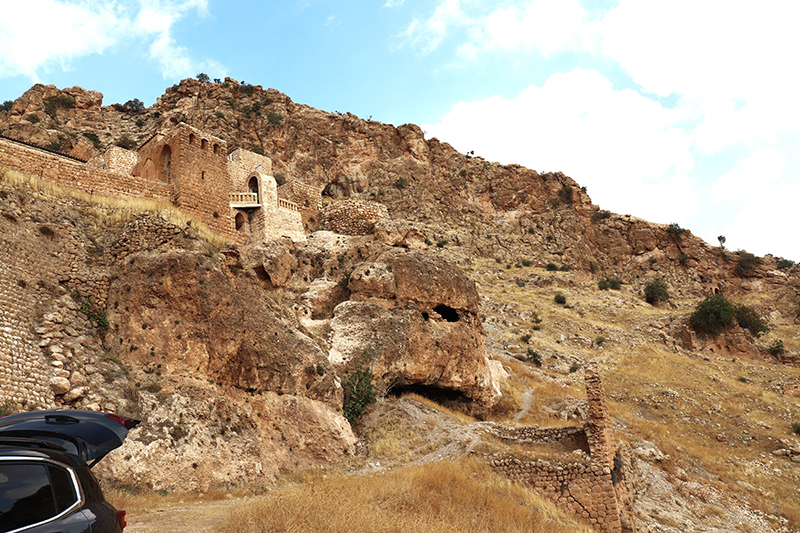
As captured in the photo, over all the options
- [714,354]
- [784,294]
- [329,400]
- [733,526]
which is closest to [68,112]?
[329,400]

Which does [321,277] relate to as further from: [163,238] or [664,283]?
[664,283]

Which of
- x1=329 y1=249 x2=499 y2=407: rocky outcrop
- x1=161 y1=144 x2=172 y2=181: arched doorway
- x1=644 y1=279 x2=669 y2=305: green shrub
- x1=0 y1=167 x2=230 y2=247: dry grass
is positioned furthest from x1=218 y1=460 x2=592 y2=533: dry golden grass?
x1=644 y1=279 x2=669 y2=305: green shrub

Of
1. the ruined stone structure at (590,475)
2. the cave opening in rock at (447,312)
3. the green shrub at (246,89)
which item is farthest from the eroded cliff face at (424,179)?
the ruined stone structure at (590,475)

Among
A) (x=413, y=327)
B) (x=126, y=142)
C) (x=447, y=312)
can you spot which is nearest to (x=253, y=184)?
(x=447, y=312)

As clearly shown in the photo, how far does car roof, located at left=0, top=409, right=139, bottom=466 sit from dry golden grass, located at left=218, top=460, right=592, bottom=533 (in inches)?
131

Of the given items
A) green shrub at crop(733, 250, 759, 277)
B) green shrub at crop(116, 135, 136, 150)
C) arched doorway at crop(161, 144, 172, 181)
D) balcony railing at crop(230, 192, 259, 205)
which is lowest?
green shrub at crop(733, 250, 759, 277)

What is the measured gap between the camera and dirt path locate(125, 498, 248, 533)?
23.9 feet

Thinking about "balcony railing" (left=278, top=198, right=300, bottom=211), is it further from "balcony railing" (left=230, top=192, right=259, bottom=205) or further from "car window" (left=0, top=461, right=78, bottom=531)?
"car window" (left=0, top=461, right=78, bottom=531)

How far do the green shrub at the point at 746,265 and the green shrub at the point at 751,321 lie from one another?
1398cm

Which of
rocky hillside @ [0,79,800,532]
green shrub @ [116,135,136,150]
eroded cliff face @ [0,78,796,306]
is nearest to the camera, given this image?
rocky hillside @ [0,79,800,532]

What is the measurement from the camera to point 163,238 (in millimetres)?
13352

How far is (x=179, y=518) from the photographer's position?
7957 millimetres

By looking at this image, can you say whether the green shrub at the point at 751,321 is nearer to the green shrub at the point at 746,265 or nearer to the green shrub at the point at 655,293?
the green shrub at the point at 655,293

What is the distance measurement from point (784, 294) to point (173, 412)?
6465cm
